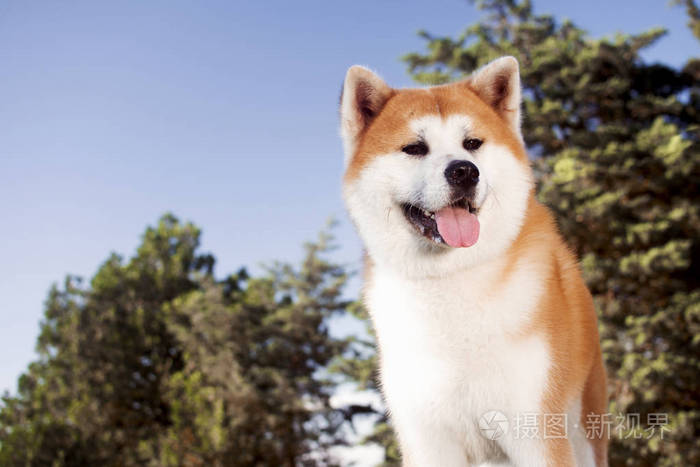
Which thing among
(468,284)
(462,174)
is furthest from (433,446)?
(462,174)

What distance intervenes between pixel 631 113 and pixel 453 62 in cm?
564

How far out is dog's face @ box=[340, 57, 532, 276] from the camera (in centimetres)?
229

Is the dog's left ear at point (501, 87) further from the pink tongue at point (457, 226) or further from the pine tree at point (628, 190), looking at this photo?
the pine tree at point (628, 190)

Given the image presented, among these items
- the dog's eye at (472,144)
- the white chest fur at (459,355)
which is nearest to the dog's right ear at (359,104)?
the dog's eye at (472,144)

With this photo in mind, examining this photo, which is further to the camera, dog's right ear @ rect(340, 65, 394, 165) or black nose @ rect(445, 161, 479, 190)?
dog's right ear @ rect(340, 65, 394, 165)

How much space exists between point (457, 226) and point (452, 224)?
21 millimetres

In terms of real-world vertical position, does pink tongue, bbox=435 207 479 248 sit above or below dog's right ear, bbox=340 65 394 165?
below

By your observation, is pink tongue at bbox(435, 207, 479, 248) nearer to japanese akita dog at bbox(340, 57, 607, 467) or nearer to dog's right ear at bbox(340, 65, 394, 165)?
japanese akita dog at bbox(340, 57, 607, 467)

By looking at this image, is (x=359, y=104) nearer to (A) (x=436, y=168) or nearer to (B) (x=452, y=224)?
(A) (x=436, y=168)

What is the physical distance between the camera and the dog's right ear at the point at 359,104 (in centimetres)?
262

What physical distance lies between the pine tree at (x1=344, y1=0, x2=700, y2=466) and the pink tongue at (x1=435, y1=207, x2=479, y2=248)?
1331cm

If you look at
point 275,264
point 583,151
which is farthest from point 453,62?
point 275,264

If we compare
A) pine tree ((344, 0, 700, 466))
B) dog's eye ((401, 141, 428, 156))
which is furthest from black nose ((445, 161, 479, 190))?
pine tree ((344, 0, 700, 466))

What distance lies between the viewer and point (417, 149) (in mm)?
2479
